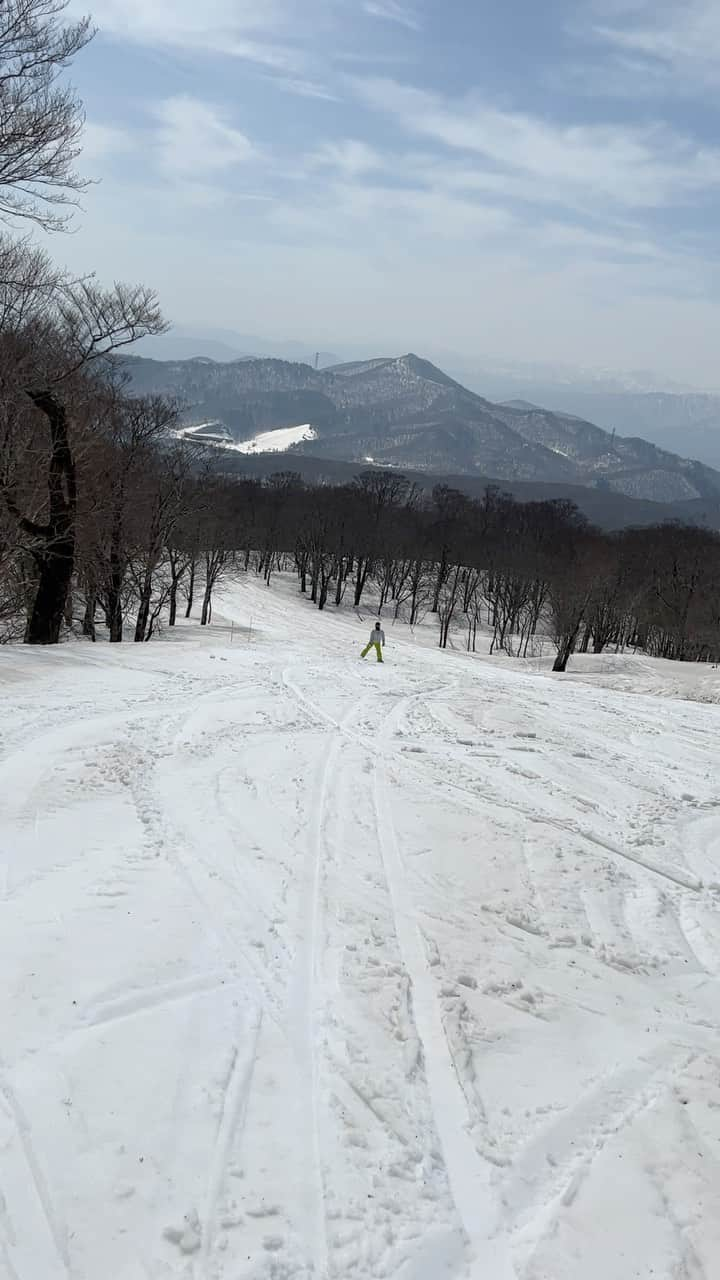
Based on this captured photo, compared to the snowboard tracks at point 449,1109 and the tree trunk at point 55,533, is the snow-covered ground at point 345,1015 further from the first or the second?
the tree trunk at point 55,533

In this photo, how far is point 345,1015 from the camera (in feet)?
16.1

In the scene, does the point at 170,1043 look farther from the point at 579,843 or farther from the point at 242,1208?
the point at 579,843

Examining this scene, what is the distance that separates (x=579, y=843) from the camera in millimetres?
8305

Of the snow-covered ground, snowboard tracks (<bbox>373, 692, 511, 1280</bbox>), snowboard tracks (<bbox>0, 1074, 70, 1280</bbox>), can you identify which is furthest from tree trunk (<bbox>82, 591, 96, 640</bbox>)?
snowboard tracks (<bbox>0, 1074, 70, 1280</bbox>)

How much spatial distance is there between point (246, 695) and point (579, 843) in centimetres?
719

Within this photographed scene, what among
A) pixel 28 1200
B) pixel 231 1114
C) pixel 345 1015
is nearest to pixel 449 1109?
pixel 345 1015

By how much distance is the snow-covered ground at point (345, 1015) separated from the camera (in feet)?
11.2

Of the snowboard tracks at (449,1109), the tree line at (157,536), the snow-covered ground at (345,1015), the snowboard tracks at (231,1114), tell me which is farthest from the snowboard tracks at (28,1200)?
the tree line at (157,536)

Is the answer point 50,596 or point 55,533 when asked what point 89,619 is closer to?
point 50,596

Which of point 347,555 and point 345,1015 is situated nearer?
point 345,1015

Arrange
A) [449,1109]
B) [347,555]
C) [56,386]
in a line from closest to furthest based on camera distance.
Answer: [449,1109] < [56,386] < [347,555]

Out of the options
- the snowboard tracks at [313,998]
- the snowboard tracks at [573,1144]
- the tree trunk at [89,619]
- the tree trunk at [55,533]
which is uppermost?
the tree trunk at [55,533]

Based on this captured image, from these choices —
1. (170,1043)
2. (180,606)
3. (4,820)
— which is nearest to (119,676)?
(4,820)

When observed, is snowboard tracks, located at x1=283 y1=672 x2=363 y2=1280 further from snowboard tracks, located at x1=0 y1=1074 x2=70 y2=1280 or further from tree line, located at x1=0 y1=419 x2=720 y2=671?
tree line, located at x1=0 y1=419 x2=720 y2=671
